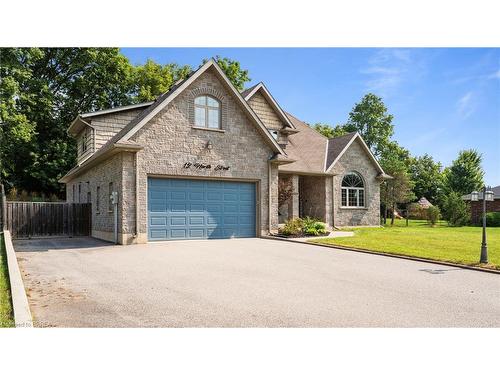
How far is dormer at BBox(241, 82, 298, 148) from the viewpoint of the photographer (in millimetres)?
23777

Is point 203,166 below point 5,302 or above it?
above

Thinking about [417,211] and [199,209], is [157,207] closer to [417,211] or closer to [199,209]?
[199,209]

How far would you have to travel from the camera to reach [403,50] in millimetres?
10180

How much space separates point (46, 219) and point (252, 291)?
16002mm

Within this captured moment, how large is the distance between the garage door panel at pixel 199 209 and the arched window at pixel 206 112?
241 cm

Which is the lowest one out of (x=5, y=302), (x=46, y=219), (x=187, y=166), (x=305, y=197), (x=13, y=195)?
(x=5, y=302)

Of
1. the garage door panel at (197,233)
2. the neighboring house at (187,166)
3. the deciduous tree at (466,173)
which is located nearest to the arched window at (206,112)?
the neighboring house at (187,166)

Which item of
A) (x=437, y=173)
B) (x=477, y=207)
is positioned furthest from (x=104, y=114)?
(x=437, y=173)

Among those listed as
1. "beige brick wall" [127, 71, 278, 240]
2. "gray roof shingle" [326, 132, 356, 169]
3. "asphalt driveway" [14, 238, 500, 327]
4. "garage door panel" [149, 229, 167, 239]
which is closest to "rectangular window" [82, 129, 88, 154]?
"beige brick wall" [127, 71, 278, 240]

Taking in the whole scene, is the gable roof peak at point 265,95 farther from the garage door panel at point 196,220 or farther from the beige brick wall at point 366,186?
the garage door panel at point 196,220

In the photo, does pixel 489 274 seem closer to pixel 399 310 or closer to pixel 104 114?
pixel 399 310

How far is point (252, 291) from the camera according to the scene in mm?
7359

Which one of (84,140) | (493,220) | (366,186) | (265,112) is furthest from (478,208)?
(84,140)

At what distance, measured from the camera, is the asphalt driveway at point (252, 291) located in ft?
18.4
